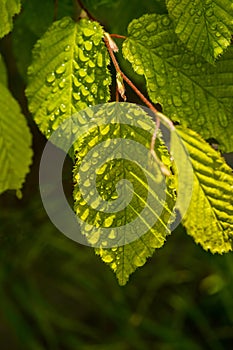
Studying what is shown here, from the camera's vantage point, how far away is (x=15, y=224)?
1.56 m

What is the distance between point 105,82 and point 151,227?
13 centimetres

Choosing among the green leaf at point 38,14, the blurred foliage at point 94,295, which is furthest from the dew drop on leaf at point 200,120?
the blurred foliage at point 94,295

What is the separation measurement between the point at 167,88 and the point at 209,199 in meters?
0.10

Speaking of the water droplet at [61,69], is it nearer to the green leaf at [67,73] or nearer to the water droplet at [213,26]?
the green leaf at [67,73]

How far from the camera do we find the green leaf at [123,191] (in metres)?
0.47

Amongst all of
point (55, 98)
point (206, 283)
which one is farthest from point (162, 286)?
point (55, 98)

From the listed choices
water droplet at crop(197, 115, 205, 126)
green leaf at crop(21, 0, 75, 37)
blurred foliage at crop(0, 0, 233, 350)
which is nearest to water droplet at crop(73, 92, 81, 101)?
water droplet at crop(197, 115, 205, 126)

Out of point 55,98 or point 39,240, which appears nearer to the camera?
point 55,98

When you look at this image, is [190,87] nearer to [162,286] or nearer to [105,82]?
[105,82]

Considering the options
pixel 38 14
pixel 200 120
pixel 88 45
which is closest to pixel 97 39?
pixel 88 45

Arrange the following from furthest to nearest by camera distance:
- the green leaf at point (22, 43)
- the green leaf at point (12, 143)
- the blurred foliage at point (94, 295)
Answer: the blurred foliage at point (94, 295) → the green leaf at point (22, 43) → the green leaf at point (12, 143)

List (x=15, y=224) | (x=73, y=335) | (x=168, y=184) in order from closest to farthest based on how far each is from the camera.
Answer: (x=168, y=184), (x=15, y=224), (x=73, y=335)

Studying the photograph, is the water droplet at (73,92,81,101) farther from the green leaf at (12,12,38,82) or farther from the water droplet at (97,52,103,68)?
the green leaf at (12,12,38,82)

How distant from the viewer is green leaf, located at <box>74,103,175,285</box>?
47cm
